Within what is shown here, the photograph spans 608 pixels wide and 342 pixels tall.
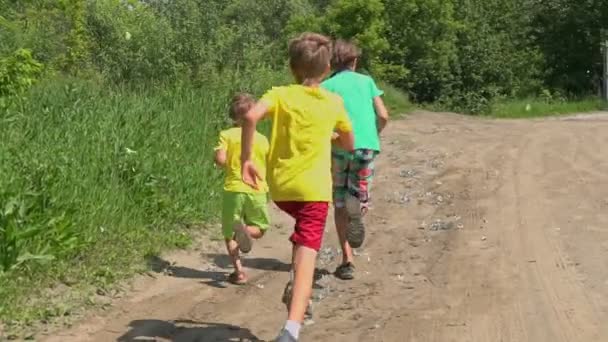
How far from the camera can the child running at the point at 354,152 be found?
7.01 metres

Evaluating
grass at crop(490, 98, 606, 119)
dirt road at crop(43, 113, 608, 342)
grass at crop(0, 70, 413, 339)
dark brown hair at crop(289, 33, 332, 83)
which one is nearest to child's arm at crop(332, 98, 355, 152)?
dark brown hair at crop(289, 33, 332, 83)

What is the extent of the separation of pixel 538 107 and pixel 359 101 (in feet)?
77.9

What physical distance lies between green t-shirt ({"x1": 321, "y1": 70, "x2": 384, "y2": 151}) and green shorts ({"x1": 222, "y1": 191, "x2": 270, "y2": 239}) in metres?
0.90

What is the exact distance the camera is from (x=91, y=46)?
16703 millimetres

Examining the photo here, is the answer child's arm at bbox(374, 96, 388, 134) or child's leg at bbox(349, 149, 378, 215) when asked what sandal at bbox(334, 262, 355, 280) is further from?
child's arm at bbox(374, 96, 388, 134)

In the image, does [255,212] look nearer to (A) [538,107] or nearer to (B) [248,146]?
(B) [248,146]

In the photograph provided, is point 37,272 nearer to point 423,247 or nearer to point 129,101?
point 423,247

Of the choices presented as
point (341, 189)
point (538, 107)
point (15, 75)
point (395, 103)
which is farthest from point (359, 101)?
point (538, 107)

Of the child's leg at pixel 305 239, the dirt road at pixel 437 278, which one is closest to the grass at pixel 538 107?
the dirt road at pixel 437 278

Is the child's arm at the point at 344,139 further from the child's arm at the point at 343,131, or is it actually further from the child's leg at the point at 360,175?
the child's leg at the point at 360,175

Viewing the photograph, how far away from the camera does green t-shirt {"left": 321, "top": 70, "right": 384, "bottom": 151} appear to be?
704 centimetres

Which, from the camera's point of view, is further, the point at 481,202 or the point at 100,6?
the point at 100,6

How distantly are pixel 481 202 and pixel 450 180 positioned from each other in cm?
162

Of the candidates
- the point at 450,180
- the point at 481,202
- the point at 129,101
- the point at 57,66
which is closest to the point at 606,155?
the point at 450,180
